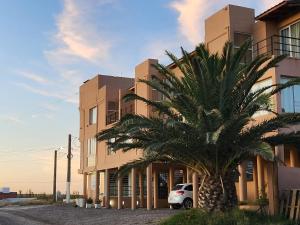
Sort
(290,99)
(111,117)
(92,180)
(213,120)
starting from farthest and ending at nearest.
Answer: (92,180) < (111,117) < (290,99) < (213,120)

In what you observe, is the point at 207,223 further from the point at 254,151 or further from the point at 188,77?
the point at 188,77

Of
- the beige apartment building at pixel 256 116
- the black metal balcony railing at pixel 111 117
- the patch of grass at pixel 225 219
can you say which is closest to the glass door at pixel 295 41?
the beige apartment building at pixel 256 116

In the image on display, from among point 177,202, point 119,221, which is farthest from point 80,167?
point 119,221

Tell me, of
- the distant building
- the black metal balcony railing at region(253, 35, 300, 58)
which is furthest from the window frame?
the distant building

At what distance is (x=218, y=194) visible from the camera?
2014 centimetres

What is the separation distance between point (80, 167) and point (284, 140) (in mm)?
32457

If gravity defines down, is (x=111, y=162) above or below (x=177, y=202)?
above

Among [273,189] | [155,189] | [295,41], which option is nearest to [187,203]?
[155,189]

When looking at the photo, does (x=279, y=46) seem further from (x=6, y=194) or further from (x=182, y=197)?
(x=6, y=194)

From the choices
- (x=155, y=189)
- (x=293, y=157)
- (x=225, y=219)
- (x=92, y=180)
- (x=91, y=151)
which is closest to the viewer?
(x=225, y=219)

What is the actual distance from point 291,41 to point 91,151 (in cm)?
2465

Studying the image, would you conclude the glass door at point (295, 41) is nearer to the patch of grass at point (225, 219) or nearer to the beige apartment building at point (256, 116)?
the beige apartment building at point (256, 116)

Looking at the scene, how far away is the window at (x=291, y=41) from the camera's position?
27719 millimetres

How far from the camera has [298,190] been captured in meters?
20.4
